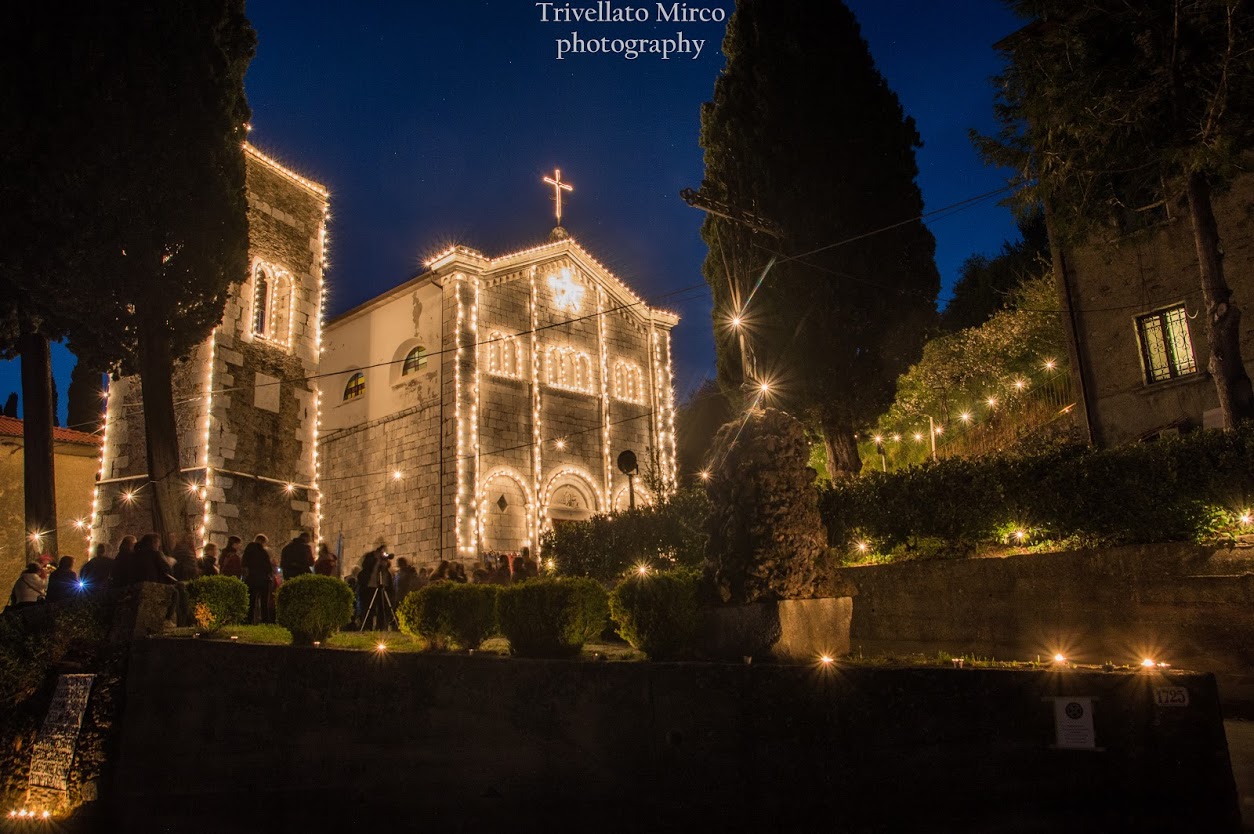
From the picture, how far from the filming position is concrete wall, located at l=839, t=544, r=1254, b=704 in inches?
336

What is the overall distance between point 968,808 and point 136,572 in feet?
37.1

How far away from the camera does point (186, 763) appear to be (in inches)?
401

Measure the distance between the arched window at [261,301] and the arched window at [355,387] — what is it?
214 inches

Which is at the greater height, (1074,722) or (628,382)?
(628,382)

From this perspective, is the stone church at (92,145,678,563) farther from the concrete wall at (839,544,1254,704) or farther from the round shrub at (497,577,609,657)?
the round shrub at (497,577,609,657)

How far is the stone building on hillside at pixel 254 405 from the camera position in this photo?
20.1 m

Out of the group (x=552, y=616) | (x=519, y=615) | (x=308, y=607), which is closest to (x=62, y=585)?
(x=308, y=607)

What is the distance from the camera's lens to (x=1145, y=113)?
1220 cm

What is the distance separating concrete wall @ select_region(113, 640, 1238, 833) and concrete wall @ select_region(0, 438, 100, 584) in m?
16.7

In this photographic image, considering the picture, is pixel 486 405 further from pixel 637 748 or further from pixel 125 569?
pixel 637 748

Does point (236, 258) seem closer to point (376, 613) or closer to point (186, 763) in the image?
point (376, 613)

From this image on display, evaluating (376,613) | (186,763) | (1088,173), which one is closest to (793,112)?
(1088,173)

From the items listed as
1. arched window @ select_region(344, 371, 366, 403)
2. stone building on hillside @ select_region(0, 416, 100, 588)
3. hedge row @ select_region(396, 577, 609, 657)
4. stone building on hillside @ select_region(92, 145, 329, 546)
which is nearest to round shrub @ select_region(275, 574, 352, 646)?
hedge row @ select_region(396, 577, 609, 657)

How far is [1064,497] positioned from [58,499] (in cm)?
2759
